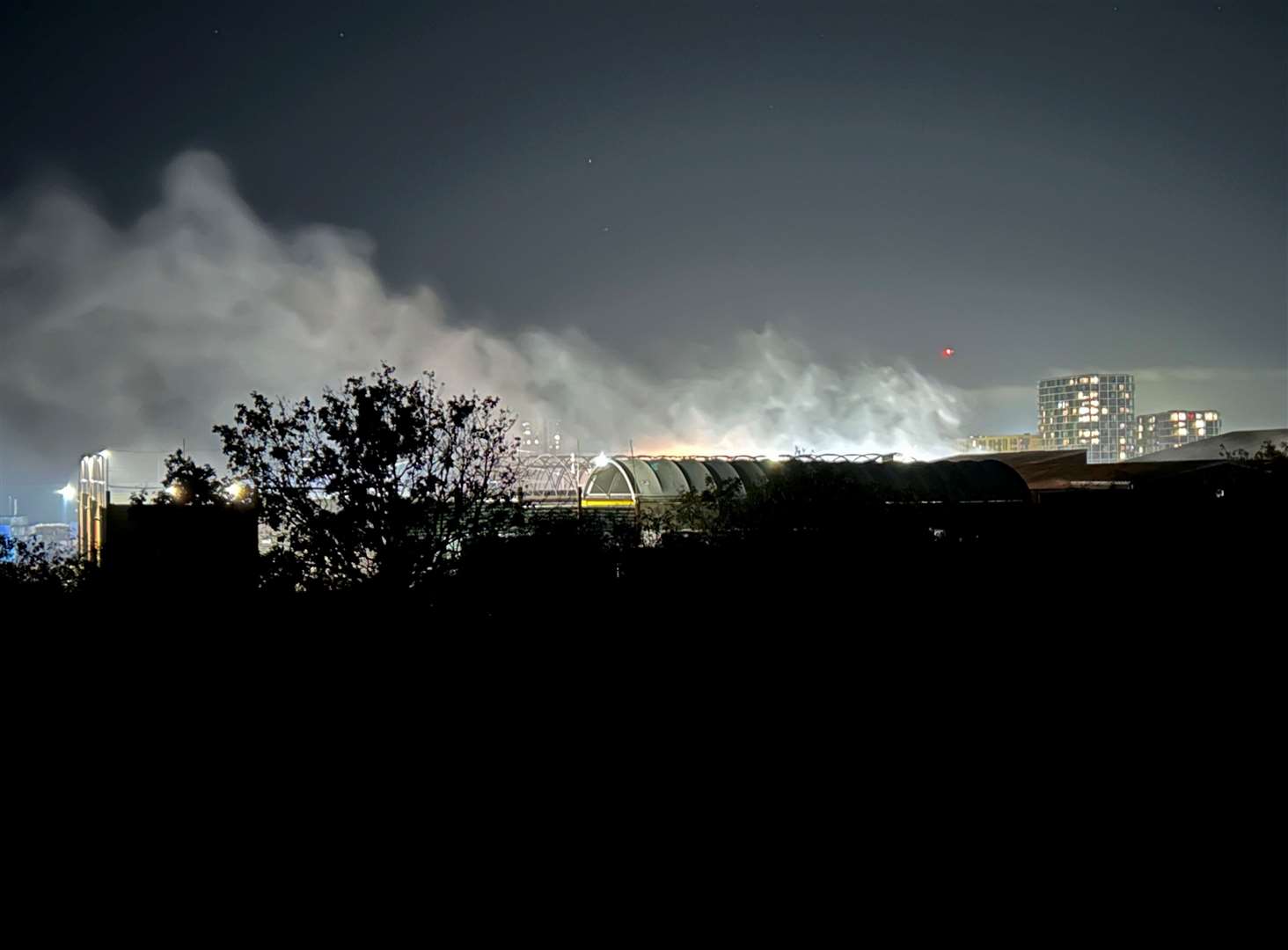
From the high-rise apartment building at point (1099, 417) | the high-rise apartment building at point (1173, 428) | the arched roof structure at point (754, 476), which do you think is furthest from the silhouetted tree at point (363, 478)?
the high-rise apartment building at point (1099, 417)

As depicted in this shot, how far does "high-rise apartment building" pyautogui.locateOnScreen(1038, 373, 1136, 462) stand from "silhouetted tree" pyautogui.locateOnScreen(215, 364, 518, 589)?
145 metres

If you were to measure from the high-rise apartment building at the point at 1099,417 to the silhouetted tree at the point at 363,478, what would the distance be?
145m

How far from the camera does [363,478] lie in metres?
10.7

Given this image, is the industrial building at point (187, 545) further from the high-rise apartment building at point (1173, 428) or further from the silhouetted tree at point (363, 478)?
the high-rise apartment building at point (1173, 428)

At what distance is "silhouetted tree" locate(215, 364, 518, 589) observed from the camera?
35.2 feet

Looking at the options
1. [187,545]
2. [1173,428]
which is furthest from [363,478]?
[1173,428]

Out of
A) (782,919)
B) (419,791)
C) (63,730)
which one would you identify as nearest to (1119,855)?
(782,919)

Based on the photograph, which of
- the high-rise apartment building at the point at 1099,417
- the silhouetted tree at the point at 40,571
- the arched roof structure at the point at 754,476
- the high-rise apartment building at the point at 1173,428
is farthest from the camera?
the high-rise apartment building at the point at 1099,417

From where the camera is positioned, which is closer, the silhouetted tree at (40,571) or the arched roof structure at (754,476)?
the silhouetted tree at (40,571)

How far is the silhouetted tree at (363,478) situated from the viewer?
10.7 metres

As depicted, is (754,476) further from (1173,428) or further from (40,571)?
(1173,428)

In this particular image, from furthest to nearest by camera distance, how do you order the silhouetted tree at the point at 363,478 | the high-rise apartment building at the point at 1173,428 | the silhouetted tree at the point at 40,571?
1. the high-rise apartment building at the point at 1173,428
2. the silhouetted tree at the point at 40,571
3. the silhouetted tree at the point at 363,478

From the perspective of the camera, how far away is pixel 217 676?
375 inches

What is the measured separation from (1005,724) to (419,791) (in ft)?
15.9
